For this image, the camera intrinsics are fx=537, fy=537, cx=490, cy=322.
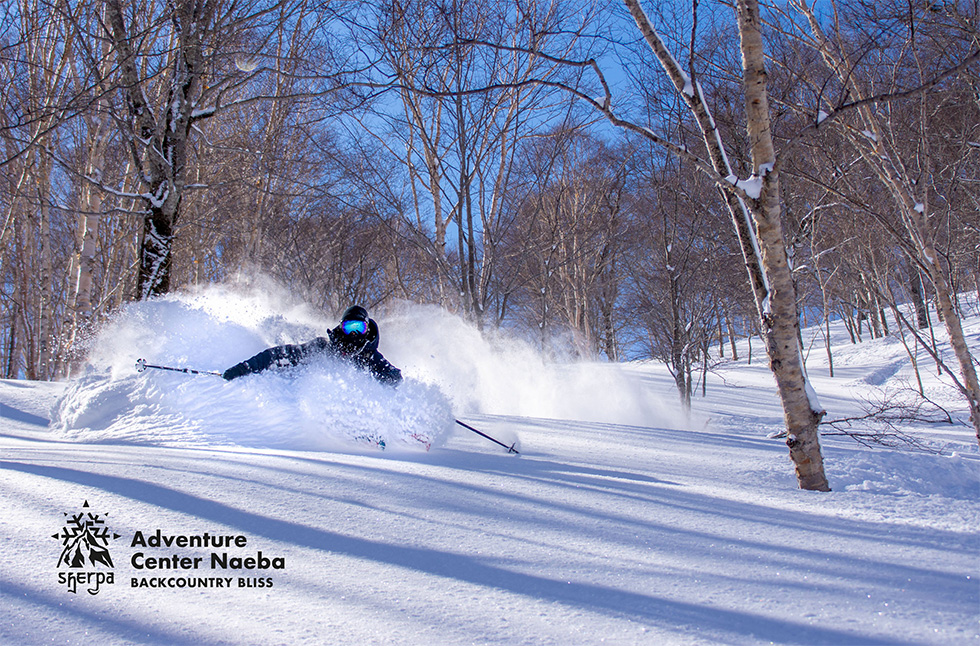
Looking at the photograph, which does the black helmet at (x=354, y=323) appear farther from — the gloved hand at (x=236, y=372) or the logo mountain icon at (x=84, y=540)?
the logo mountain icon at (x=84, y=540)

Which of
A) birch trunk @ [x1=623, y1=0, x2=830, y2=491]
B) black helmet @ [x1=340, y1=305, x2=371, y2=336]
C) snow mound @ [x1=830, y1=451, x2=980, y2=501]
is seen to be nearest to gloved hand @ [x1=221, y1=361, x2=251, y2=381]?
black helmet @ [x1=340, y1=305, x2=371, y2=336]

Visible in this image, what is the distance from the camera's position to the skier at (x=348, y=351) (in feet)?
15.9

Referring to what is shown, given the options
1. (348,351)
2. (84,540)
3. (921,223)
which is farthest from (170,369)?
(921,223)

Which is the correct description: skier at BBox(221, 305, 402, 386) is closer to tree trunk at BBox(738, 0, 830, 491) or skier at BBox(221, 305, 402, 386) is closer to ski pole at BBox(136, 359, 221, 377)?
ski pole at BBox(136, 359, 221, 377)

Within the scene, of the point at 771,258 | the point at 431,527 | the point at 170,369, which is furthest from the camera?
the point at 170,369

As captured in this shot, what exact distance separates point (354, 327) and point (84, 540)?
3.43 m

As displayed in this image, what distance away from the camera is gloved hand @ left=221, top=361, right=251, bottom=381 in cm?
470

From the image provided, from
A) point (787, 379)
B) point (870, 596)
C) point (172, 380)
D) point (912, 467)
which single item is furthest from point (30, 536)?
point (912, 467)

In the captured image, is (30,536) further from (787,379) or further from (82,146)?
(82,146)

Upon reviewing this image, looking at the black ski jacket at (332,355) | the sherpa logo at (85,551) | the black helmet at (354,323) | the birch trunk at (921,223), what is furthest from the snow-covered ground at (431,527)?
the birch trunk at (921,223)

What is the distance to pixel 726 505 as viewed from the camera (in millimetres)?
2791

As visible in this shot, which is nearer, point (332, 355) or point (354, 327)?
point (332, 355)

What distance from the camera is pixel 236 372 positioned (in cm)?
471

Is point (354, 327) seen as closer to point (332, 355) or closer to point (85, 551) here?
point (332, 355)
